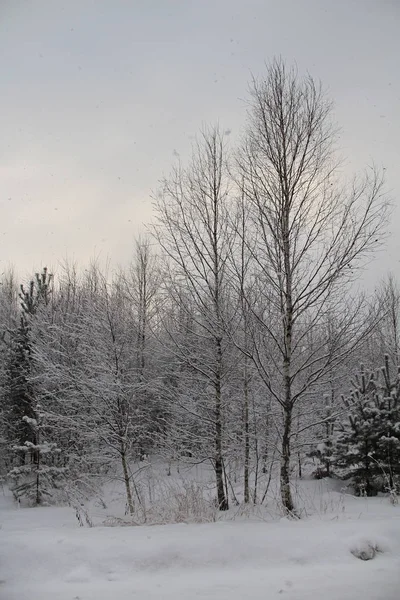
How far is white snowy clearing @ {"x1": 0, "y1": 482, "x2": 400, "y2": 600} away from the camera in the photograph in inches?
121

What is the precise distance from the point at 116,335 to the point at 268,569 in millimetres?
9623

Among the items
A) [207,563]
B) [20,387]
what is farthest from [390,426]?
[20,387]

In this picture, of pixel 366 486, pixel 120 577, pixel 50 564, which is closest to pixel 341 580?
pixel 120 577

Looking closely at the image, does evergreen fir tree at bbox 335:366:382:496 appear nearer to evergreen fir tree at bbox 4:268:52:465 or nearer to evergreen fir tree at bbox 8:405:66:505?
evergreen fir tree at bbox 8:405:66:505

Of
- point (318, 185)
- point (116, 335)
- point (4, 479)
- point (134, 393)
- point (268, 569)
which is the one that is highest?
point (318, 185)

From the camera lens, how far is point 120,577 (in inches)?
130

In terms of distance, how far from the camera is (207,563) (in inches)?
140

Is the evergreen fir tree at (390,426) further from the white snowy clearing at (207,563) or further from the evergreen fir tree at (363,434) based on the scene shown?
the white snowy clearing at (207,563)

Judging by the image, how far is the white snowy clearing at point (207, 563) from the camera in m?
3.07

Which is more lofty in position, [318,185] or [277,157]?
[277,157]

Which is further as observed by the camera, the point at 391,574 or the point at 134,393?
the point at 134,393

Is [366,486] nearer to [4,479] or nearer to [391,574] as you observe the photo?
[391,574]

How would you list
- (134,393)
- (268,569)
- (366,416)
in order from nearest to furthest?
(268,569) → (366,416) → (134,393)

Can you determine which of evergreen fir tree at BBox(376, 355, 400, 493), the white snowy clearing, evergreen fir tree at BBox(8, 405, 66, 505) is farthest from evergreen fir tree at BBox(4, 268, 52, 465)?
the white snowy clearing
